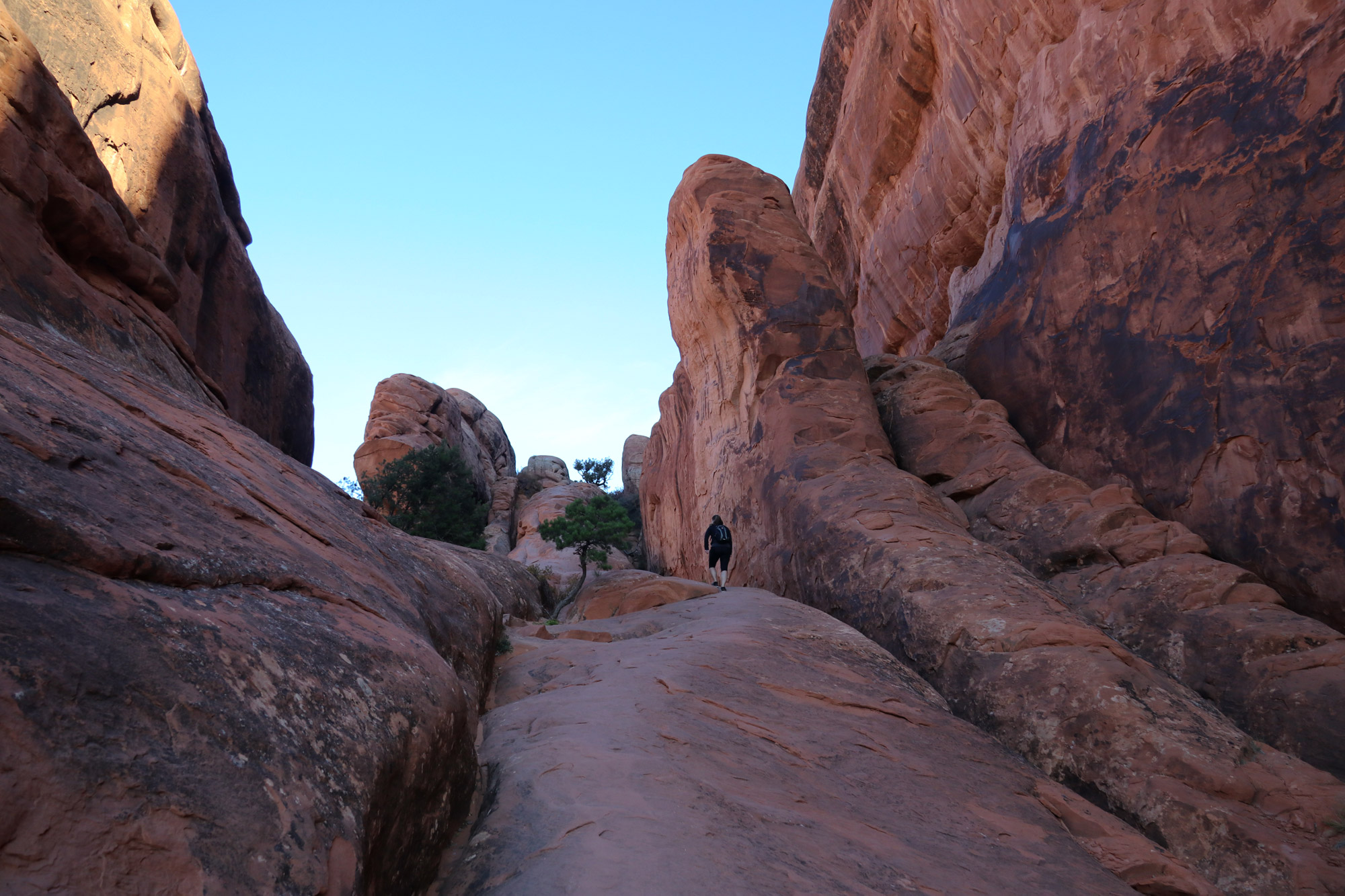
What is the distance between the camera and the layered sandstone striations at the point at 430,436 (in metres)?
37.1

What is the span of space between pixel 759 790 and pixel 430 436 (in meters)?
36.2

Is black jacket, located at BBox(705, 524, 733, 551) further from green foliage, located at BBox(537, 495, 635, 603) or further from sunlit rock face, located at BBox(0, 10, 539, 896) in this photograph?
sunlit rock face, located at BBox(0, 10, 539, 896)

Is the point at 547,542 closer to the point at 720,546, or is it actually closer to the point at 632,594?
the point at 632,594

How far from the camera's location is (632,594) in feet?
48.9

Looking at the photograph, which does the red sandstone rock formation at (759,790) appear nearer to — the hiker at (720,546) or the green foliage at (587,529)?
the hiker at (720,546)

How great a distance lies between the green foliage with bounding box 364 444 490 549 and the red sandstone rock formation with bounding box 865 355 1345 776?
60.9ft

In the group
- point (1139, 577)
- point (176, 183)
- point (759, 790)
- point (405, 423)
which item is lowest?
point (759, 790)

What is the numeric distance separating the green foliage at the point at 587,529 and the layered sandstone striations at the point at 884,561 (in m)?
2.29

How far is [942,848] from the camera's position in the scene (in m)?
5.69

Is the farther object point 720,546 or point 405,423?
point 405,423

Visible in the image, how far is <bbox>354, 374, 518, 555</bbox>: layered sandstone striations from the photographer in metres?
37.1

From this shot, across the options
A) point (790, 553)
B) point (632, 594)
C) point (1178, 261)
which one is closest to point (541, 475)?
point (632, 594)

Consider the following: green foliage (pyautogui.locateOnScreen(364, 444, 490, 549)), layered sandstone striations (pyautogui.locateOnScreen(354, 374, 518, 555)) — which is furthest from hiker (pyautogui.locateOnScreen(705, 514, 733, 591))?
layered sandstone striations (pyautogui.locateOnScreen(354, 374, 518, 555))

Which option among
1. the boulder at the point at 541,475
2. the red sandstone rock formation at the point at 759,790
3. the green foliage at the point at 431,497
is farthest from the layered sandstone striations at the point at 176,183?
the boulder at the point at 541,475
